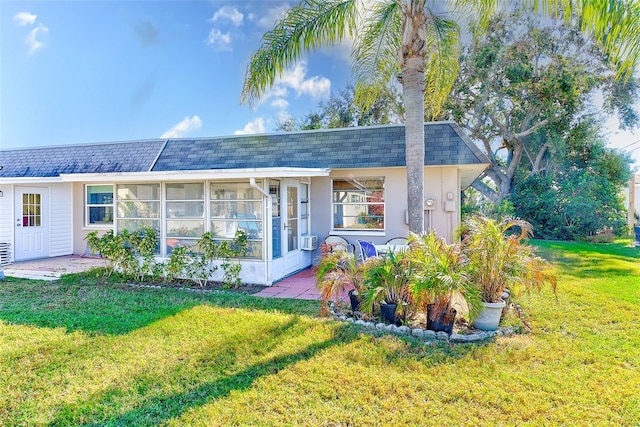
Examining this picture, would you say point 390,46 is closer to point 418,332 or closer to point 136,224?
point 418,332

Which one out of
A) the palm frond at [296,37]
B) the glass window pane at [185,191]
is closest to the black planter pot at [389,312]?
the glass window pane at [185,191]

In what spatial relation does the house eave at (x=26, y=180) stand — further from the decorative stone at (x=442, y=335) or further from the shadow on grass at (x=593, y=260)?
the shadow on grass at (x=593, y=260)

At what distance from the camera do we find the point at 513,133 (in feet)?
74.4

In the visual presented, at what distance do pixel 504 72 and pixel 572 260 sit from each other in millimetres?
13025

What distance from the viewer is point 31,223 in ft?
40.7

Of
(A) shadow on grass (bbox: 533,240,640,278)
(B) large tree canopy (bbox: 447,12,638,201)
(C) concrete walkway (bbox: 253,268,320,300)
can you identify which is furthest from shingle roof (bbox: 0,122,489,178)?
(B) large tree canopy (bbox: 447,12,638,201)

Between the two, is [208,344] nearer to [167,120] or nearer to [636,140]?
[167,120]

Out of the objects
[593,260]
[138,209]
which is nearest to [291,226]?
[138,209]

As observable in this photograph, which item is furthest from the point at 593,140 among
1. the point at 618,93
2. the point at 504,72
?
the point at 504,72

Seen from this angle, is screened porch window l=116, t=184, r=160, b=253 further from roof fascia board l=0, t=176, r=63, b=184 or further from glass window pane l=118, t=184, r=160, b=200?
roof fascia board l=0, t=176, r=63, b=184

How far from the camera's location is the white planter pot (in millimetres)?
5410

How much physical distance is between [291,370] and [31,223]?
1258 cm

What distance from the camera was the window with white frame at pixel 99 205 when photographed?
43.3 feet

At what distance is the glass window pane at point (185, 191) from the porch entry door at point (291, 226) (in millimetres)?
2140
